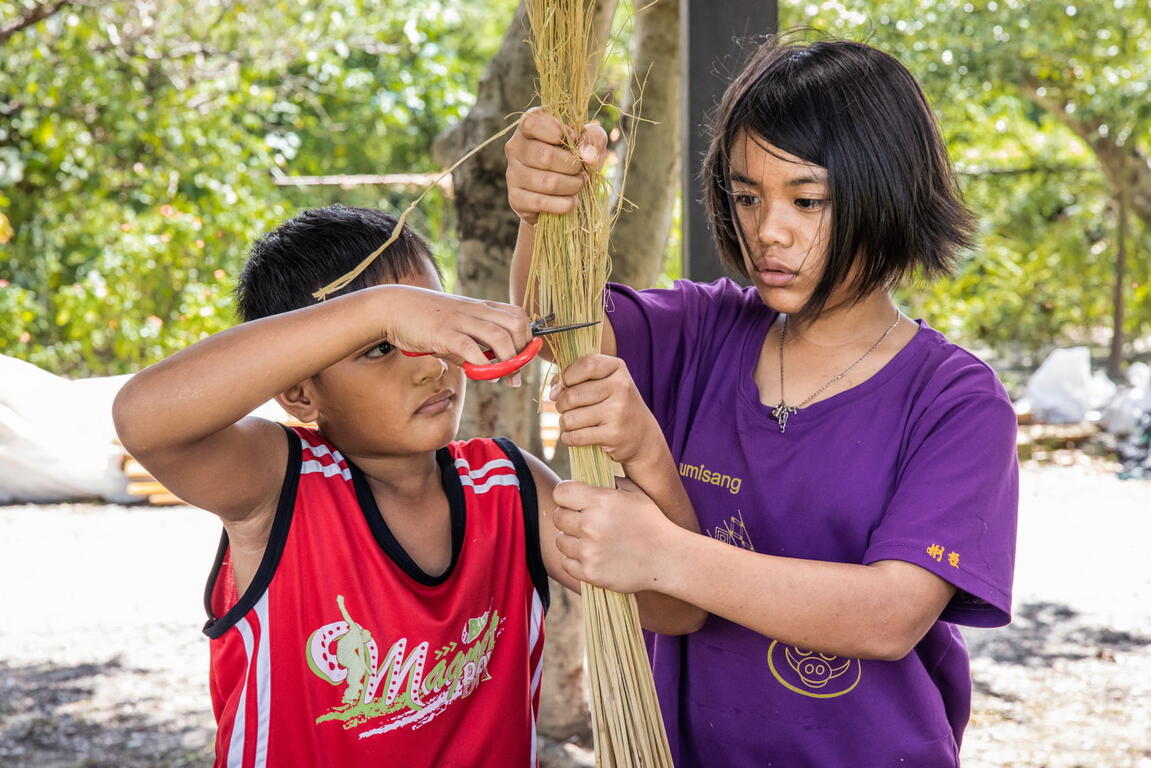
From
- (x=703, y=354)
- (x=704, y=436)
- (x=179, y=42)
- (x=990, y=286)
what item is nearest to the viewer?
(x=704, y=436)

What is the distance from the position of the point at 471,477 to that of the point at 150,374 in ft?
1.68

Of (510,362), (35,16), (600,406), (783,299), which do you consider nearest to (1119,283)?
(35,16)

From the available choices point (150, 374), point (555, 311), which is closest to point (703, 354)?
point (555, 311)

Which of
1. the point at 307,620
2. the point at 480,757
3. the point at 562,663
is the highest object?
the point at 307,620

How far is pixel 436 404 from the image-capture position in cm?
145

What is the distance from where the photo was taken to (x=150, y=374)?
3.96 feet

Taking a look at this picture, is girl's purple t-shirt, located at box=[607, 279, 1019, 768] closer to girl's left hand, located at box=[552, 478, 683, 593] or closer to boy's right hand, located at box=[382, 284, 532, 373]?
girl's left hand, located at box=[552, 478, 683, 593]

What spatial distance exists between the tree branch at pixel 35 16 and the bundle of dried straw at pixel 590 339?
527cm

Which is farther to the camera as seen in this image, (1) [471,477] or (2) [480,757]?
(1) [471,477]

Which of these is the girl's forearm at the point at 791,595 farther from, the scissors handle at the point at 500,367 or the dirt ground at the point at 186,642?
the dirt ground at the point at 186,642

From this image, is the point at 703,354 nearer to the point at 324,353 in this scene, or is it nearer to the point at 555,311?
the point at 555,311

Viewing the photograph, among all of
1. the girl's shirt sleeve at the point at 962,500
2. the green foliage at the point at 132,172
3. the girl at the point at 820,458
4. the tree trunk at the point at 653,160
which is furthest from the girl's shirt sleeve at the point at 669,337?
the green foliage at the point at 132,172

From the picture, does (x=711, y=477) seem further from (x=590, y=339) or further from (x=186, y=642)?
(x=186, y=642)

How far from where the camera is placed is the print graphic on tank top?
1.42m
